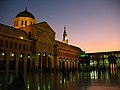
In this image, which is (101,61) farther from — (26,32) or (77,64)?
(26,32)

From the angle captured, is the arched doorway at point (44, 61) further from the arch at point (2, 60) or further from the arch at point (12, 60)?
the arch at point (2, 60)

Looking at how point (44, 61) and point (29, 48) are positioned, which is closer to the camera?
point (29, 48)

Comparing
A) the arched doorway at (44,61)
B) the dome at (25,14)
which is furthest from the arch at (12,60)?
the dome at (25,14)

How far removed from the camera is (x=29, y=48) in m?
44.6

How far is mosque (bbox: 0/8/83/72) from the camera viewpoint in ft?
122

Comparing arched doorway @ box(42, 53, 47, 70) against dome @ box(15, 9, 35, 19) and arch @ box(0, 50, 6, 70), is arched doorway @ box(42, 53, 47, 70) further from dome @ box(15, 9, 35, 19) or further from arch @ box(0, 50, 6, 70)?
dome @ box(15, 9, 35, 19)

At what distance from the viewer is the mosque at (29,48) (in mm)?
37312

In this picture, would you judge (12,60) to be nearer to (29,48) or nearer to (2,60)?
(2,60)

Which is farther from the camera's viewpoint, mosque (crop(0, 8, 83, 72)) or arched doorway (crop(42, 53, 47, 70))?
arched doorway (crop(42, 53, 47, 70))

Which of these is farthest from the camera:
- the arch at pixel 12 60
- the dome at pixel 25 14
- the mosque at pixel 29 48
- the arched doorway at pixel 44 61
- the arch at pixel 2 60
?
the dome at pixel 25 14

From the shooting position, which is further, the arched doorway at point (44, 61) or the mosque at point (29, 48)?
the arched doorway at point (44, 61)

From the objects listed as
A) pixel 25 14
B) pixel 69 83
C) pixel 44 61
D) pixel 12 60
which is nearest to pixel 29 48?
pixel 12 60

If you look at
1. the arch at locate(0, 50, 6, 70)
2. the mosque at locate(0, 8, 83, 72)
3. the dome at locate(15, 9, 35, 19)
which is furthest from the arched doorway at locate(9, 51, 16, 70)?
the dome at locate(15, 9, 35, 19)

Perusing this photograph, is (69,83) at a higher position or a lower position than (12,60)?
lower
